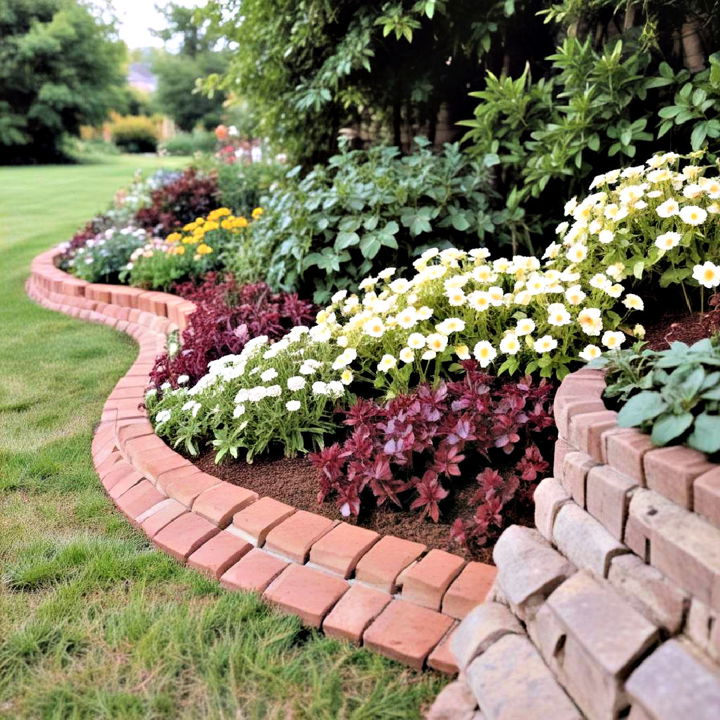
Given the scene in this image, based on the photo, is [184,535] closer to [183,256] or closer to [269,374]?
[269,374]

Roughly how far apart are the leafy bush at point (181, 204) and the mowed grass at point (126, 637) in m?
4.09

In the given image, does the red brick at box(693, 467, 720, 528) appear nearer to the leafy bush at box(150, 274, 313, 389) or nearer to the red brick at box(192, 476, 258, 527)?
the red brick at box(192, 476, 258, 527)

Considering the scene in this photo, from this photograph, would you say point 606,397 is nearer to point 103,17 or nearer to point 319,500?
point 319,500

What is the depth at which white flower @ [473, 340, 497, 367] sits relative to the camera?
7.66 ft

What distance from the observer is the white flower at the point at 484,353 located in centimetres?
233

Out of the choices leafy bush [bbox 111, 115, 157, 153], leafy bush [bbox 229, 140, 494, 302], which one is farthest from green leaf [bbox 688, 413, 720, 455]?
leafy bush [bbox 111, 115, 157, 153]

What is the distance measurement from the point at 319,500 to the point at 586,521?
932 millimetres

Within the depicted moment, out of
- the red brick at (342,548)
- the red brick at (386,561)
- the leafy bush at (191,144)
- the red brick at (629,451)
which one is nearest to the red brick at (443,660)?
the red brick at (386,561)

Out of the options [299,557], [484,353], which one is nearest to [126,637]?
[299,557]

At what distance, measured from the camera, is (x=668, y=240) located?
7.60 feet

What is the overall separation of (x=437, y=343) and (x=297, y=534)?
0.85 meters

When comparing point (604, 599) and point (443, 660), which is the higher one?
point (604, 599)

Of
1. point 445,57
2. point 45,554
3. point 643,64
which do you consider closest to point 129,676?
point 45,554

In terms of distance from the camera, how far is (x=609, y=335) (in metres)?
2.14
